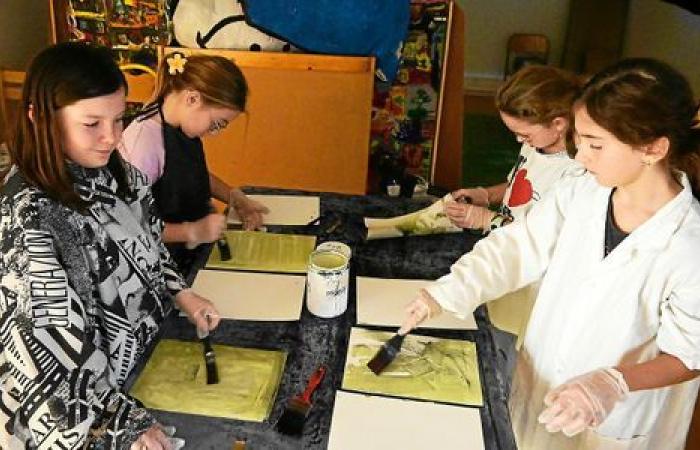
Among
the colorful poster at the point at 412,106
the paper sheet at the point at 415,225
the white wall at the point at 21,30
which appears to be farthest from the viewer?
the white wall at the point at 21,30

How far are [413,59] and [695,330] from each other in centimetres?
190

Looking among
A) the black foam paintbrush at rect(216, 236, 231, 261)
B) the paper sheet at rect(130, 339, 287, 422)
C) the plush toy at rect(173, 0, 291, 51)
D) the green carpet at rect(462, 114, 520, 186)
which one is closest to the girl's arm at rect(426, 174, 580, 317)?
the paper sheet at rect(130, 339, 287, 422)

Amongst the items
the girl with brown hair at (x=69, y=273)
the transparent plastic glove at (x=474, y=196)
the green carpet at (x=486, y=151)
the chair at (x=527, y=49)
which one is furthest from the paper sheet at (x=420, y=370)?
the chair at (x=527, y=49)

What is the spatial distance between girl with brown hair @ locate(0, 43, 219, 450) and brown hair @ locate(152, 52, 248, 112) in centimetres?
44

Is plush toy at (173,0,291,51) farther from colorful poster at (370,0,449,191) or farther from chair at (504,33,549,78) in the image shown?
chair at (504,33,549,78)

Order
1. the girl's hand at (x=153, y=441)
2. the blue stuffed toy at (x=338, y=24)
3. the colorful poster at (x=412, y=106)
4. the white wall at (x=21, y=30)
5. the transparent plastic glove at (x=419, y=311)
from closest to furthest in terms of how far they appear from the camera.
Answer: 1. the girl's hand at (x=153, y=441)
2. the transparent plastic glove at (x=419, y=311)
3. the blue stuffed toy at (x=338, y=24)
4. the colorful poster at (x=412, y=106)
5. the white wall at (x=21, y=30)

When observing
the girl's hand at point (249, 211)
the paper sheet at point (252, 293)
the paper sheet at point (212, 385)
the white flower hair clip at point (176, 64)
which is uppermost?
the white flower hair clip at point (176, 64)

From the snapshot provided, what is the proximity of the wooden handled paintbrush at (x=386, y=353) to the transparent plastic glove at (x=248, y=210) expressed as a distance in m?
0.56

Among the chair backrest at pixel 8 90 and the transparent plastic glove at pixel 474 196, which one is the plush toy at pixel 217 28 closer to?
the chair backrest at pixel 8 90

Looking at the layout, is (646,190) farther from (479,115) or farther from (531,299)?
(479,115)

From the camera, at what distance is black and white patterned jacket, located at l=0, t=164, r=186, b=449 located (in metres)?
1.08

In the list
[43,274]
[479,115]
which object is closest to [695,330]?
[43,274]

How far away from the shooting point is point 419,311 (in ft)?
4.36

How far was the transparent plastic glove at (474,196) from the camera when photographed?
6.13 feet
